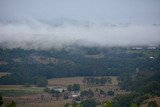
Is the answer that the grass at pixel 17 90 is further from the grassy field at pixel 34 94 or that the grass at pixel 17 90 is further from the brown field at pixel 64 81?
the brown field at pixel 64 81

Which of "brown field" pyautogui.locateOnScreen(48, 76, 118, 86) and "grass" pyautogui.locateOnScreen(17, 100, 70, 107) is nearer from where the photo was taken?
"grass" pyautogui.locateOnScreen(17, 100, 70, 107)

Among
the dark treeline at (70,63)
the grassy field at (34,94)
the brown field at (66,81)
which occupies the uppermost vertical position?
the dark treeline at (70,63)

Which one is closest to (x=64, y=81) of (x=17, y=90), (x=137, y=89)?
(x=17, y=90)

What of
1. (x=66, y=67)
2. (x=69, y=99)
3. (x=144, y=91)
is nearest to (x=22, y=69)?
(x=66, y=67)

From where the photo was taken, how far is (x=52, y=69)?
3270 inches

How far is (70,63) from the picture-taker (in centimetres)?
9288

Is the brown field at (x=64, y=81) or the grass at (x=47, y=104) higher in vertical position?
the brown field at (x=64, y=81)

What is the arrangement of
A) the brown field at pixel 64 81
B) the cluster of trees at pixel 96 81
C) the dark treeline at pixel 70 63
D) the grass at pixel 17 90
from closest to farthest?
1. the grass at pixel 17 90
2. the brown field at pixel 64 81
3. the cluster of trees at pixel 96 81
4. the dark treeline at pixel 70 63

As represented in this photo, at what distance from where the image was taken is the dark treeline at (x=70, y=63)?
8131cm

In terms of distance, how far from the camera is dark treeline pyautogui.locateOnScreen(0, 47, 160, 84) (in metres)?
81.3

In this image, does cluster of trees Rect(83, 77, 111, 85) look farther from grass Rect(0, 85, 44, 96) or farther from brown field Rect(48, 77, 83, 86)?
grass Rect(0, 85, 44, 96)

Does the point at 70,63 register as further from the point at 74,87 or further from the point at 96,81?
the point at 74,87

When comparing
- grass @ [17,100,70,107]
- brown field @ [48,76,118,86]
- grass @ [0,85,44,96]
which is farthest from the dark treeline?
grass @ [17,100,70,107]

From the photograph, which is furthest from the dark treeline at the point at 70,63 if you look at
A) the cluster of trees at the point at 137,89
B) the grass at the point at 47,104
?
the grass at the point at 47,104
